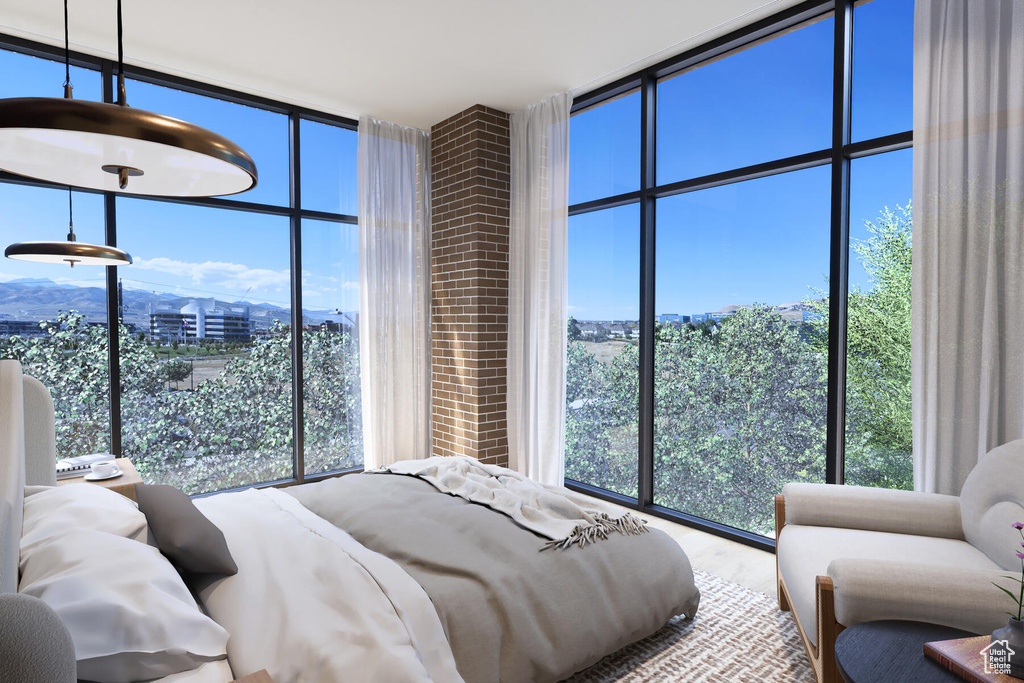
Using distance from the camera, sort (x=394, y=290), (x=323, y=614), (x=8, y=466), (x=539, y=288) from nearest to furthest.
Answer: (x=8, y=466) < (x=323, y=614) < (x=539, y=288) < (x=394, y=290)

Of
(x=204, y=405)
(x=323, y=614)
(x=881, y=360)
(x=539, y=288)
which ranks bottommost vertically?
(x=323, y=614)

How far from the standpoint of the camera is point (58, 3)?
292 centimetres

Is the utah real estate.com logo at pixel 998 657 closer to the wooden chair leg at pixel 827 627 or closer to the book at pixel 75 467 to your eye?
the wooden chair leg at pixel 827 627

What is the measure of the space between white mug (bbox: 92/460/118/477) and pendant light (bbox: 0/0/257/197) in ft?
6.53

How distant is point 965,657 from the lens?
1370 millimetres

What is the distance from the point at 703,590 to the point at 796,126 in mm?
2509

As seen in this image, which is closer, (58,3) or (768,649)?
(768,649)

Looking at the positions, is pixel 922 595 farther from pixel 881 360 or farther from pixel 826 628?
pixel 881 360

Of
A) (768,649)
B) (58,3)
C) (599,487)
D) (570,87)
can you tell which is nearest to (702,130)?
(570,87)

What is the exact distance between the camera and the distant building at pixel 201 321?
3861mm

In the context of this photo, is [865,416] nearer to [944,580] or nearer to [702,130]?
[944,580]

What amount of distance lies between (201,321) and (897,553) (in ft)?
13.6

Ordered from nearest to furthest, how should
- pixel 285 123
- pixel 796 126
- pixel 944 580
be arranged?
1. pixel 944 580
2. pixel 796 126
3. pixel 285 123

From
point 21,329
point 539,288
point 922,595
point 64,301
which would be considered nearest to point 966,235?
point 922,595
